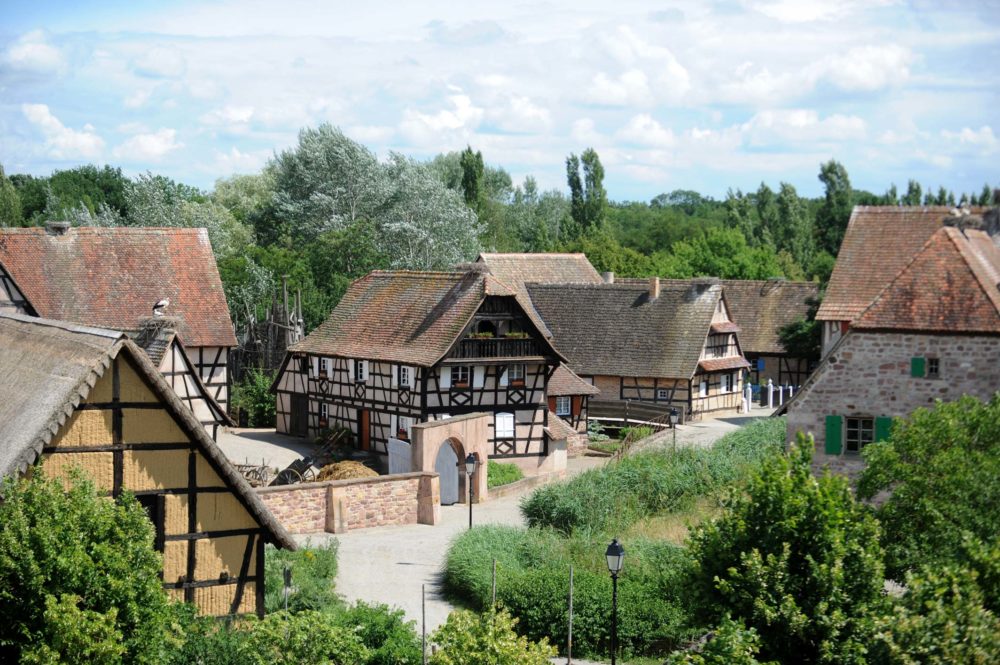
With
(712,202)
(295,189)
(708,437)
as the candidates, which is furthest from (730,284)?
(712,202)

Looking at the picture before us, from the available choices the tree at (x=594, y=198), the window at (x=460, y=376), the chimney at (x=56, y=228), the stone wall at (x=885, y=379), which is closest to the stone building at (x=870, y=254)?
the stone wall at (x=885, y=379)

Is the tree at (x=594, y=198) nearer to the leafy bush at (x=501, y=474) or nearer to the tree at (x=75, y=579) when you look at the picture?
the leafy bush at (x=501, y=474)

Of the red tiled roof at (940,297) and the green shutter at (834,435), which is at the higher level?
the red tiled roof at (940,297)

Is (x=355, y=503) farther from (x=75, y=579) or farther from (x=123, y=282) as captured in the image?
(x=75, y=579)

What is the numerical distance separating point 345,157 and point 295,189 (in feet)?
12.6

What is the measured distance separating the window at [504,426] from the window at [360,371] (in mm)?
4370

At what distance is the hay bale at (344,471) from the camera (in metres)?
35.3

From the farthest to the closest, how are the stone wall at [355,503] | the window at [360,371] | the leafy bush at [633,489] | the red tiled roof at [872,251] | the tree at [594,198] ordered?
the tree at [594,198] < the window at [360,371] < the red tiled roof at [872,251] < the leafy bush at [633,489] < the stone wall at [355,503]

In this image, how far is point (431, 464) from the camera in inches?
1316

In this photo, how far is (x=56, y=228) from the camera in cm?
4128

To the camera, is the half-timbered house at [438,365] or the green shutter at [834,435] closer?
the green shutter at [834,435]

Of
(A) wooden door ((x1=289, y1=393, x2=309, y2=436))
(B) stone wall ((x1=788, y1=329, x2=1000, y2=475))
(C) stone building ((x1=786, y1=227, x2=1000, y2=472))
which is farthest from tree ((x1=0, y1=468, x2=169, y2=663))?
(A) wooden door ((x1=289, y1=393, x2=309, y2=436))

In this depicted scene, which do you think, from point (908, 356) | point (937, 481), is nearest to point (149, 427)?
point (937, 481)

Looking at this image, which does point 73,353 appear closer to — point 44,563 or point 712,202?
point 44,563
